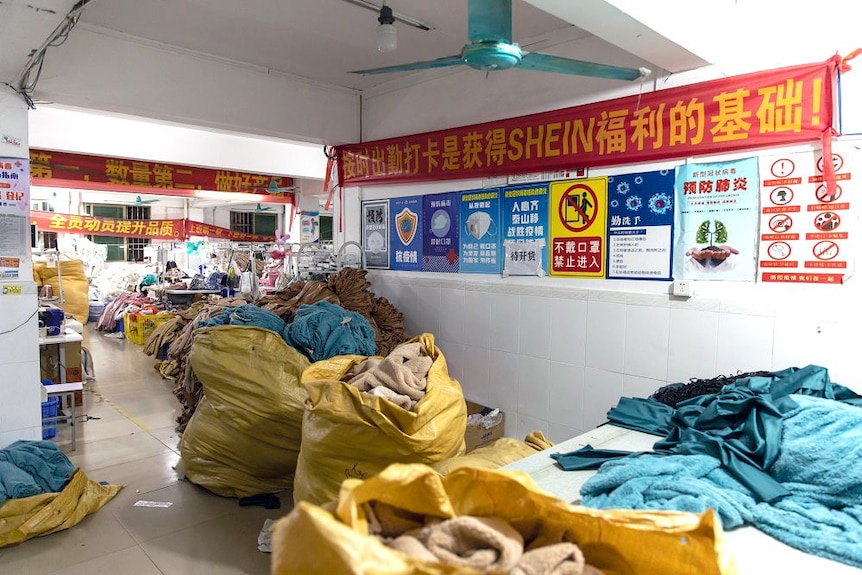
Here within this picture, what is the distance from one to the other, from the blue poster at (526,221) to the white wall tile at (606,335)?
0.40 meters

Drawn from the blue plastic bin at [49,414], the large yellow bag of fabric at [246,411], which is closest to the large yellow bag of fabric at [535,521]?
the large yellow bag of fabric at [246,411]

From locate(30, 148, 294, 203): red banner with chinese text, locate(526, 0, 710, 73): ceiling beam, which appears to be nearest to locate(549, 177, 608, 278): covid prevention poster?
locate(526, 0, 710, 73): ceiling beam

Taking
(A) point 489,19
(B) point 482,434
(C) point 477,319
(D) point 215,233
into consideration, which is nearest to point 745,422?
(A) point 489,19

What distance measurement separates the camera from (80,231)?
10.4 metres

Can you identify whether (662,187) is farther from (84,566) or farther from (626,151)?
(84,566)

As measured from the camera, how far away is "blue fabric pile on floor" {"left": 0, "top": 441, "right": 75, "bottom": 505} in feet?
8.71

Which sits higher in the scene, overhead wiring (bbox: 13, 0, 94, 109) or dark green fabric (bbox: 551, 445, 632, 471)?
overhead wiring (bbox: 13, 0, 94, 109)

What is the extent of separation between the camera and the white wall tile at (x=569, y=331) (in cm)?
294

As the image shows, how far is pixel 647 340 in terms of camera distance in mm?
2689

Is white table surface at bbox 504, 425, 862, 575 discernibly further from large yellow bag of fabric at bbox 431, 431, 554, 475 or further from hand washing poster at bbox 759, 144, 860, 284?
hand washing poster at bbox 759, 144, 860, 284

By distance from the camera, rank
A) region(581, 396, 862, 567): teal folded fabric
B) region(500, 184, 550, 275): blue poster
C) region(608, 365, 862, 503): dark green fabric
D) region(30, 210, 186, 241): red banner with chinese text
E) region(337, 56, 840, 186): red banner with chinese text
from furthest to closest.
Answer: region(30, 210, 186, 241): red banner with chinese text, region(500, 184, 550, 275): blue poster, region(337, 56, 840, 186): red banner with chinese text, region(608, 365, 862, 503): dark green fabric, region(581, 396, 862, 567): teal folded fabric

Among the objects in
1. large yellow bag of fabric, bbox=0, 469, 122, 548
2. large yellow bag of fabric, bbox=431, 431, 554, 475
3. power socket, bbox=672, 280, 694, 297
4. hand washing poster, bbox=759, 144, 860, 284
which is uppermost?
hand washing poster, bbox=759, 144, 860, 284

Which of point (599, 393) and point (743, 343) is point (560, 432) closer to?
point (599, 393)

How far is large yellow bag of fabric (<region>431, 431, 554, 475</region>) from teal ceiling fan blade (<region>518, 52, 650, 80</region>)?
5.06ft
